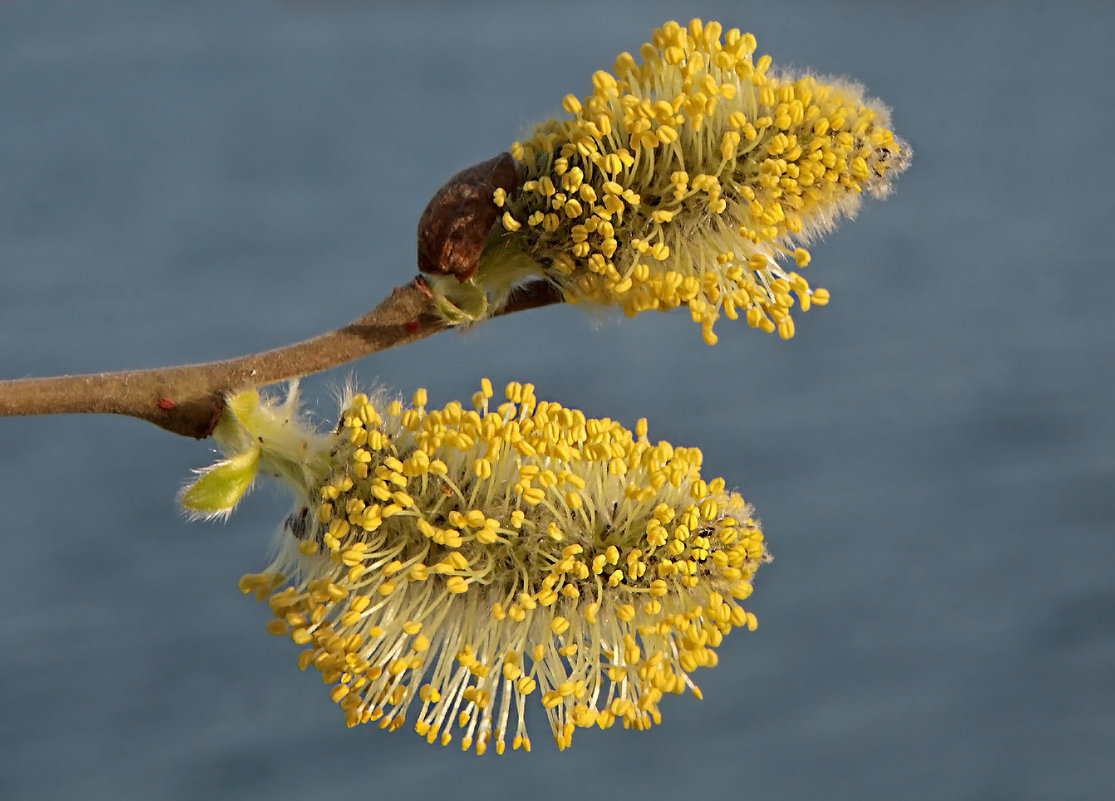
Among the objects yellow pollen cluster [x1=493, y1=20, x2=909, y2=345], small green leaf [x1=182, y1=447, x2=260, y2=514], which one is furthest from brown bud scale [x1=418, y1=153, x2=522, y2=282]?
small green leaf [x1=182, y1=447, x2=260, y2=514]

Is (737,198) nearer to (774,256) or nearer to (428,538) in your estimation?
(774,256)

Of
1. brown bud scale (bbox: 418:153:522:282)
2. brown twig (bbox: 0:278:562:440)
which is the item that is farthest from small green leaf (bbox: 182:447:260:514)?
brown bud scale (bbox: 418:153:522:282)

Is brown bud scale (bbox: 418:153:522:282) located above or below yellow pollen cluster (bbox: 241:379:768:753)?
above

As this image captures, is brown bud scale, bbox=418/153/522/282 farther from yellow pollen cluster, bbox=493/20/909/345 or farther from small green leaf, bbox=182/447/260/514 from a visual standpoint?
small green leaf, bbox=182/447/260/514

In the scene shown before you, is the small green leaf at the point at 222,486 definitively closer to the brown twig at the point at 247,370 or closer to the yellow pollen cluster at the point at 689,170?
the brown twig at the point at 247,370

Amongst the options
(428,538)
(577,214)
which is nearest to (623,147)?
(577,214)

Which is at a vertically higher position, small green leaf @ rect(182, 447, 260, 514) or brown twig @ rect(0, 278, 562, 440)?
brown twig @ rect(0, 278, 562, 440)

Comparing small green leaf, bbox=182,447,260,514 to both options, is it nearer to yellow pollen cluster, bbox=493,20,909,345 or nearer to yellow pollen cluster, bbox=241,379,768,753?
yellow pollen cluster, bbox=241,379,768,753

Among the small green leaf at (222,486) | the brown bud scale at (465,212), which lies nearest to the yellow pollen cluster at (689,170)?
the brown bud scale at (465,212)
